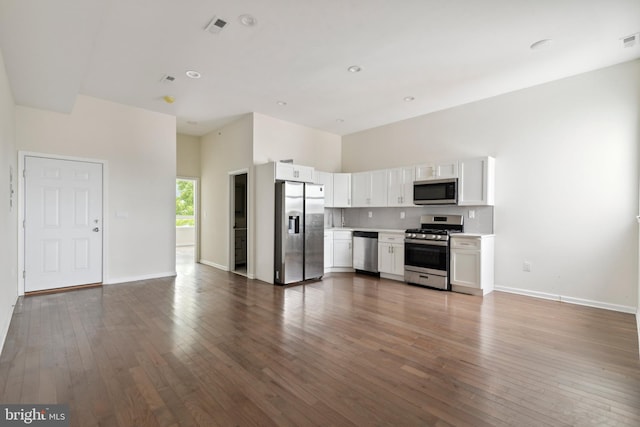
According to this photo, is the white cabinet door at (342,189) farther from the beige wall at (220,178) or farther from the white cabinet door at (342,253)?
the beige wall at (220,178)

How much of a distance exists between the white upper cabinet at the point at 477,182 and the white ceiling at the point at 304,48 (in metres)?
1.07

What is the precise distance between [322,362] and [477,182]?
12.3 feet

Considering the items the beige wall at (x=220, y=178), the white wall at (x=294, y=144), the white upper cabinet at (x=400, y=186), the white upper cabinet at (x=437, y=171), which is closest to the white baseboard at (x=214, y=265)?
the beige wall at (x=220, y=178)

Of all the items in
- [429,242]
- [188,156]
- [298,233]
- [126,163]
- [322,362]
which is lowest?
[322,362]

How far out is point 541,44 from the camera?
3270 millimetres

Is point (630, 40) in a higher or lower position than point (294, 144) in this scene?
higher

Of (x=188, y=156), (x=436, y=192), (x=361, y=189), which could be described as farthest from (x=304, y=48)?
(x=188, y=156)

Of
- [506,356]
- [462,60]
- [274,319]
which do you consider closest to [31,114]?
[274,319]

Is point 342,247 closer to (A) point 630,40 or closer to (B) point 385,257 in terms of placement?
(B) point 385,257

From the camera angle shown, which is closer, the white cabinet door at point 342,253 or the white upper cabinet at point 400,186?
the white upper cabinet at point 400,186

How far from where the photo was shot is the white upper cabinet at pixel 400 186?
555 centimetres

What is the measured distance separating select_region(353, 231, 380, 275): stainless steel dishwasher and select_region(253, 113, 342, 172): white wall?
1.85 metres

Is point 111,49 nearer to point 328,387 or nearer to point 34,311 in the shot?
point 34,311

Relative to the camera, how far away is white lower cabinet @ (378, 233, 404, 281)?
5426 millimetres
